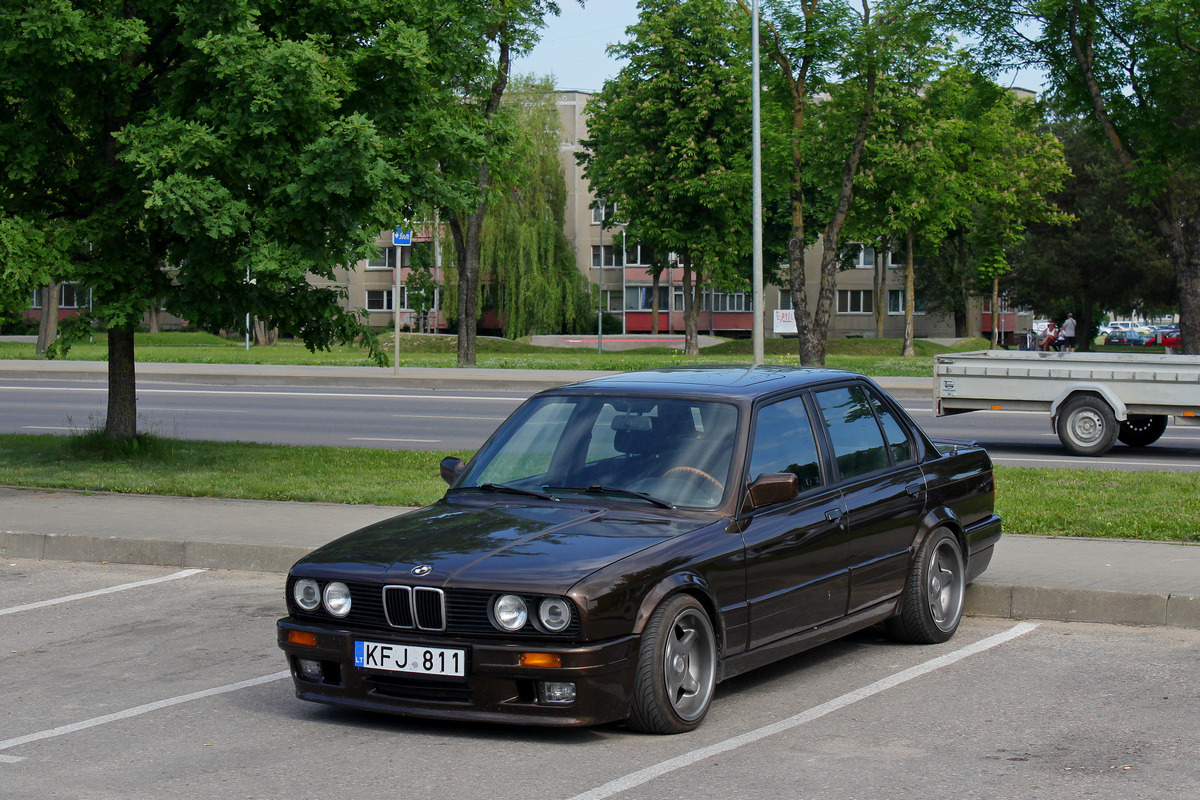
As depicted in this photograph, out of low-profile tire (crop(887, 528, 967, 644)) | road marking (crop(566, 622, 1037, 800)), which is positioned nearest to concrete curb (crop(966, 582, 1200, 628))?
road marking (crop(566, 622, 1037, 800))

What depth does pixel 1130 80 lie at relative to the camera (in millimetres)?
27875

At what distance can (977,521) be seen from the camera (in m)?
7.67

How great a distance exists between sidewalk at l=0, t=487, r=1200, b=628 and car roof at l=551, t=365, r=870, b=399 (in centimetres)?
194

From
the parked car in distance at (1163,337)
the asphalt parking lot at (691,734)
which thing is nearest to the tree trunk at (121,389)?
the asphalt parking lot at (691,734)

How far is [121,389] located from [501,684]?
1092 cm

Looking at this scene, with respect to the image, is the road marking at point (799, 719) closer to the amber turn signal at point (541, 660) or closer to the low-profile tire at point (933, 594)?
the low-profile tire at point (933, 594)

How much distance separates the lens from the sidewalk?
7.67 metres

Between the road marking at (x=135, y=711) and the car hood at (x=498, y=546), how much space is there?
104 centimetres

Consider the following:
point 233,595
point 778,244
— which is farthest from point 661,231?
point 233,595

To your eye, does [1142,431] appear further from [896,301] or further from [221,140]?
[896,301]

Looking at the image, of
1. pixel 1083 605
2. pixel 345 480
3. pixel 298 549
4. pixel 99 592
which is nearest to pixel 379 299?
pixel 345 480

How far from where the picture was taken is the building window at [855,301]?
86.1 meters

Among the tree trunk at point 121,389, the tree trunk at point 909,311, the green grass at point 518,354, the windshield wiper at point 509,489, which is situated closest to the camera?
the windshield wiper at point 509,489

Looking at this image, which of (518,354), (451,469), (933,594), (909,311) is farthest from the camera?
(909,311)
